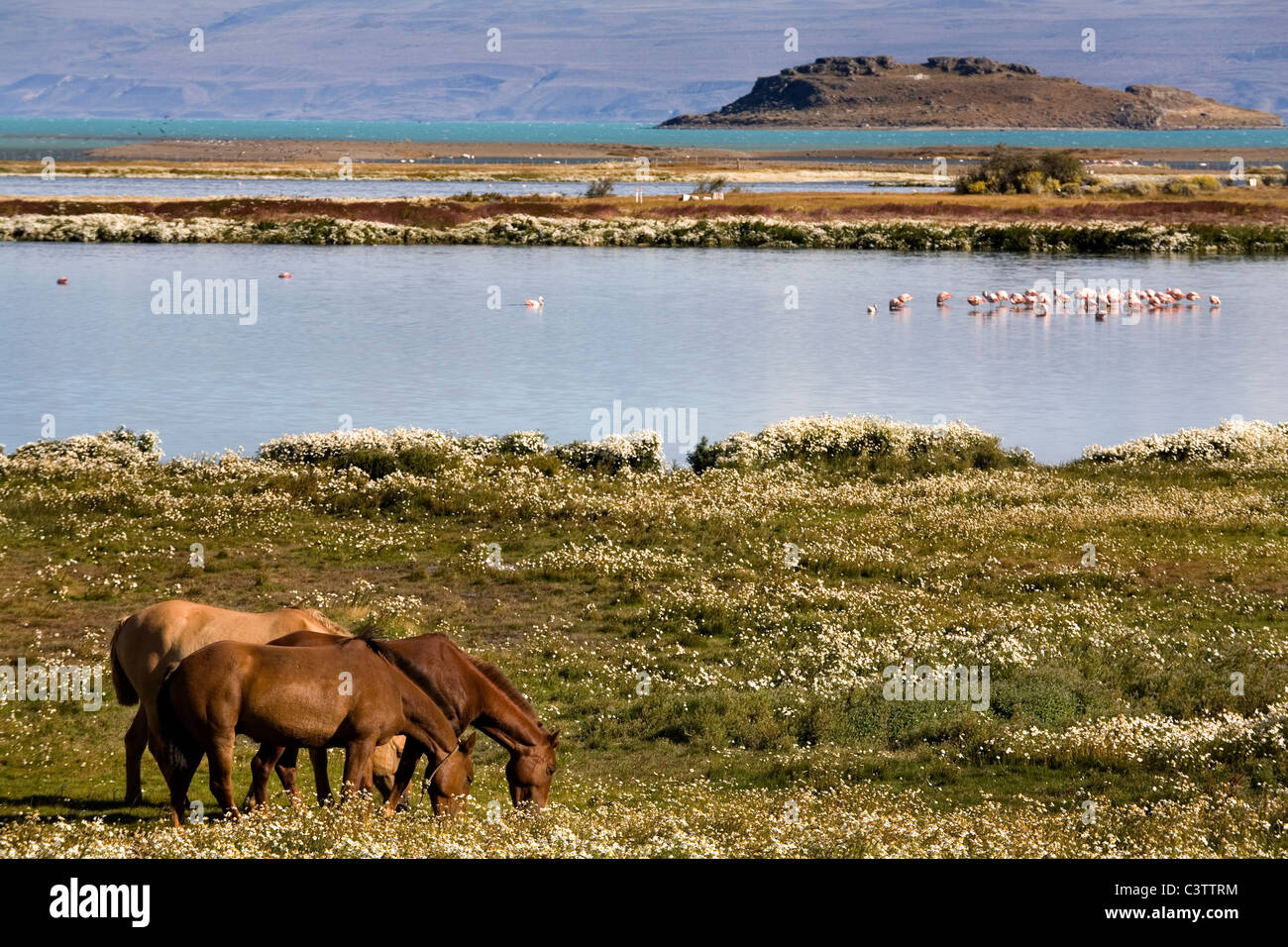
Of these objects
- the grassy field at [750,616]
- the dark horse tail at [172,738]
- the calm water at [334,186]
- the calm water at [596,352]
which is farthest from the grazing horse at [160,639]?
the calm water at [334,186]

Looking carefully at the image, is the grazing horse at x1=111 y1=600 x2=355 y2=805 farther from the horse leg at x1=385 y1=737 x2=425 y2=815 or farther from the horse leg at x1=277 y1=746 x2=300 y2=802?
the horse leg at x1=385 y1=737 x2=425 y2=815

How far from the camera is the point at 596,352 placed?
155 ft

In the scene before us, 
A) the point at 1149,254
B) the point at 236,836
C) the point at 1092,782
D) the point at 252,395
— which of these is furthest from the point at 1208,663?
the point at 1149,254

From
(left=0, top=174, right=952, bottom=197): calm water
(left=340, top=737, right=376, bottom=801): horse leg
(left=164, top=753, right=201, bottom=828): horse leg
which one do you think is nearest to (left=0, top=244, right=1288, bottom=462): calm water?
(left=164, top=753, right=201, bottom=828): horse leg

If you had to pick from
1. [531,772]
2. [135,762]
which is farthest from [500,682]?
[135,762]

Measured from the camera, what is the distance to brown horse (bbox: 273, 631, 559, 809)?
10656 millimetres

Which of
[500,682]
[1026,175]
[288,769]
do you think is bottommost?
[288,769]

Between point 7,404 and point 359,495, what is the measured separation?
16591 millimetres

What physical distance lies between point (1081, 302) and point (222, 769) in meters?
56.1

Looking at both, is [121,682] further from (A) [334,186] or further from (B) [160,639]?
(A) [334,186]

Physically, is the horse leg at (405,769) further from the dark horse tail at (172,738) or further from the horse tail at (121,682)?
the horse tail at (121,682)

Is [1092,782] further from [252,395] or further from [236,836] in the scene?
[252,395]

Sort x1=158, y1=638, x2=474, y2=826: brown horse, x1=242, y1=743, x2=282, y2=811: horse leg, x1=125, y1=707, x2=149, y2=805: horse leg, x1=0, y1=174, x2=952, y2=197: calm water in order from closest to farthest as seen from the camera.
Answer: x1=158, y1=638, x2=474, y2=826: brown horse → x1=242, y1=743, x2=282, y2=811: horse leg → x1=125, y1=707, x2=149, y2=805: horse leg → x1=0, y1=174, x2=952, y2=197: calm water

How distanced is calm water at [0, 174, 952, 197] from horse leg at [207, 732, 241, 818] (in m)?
109
